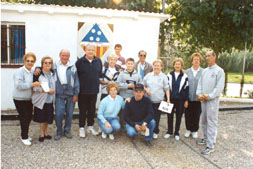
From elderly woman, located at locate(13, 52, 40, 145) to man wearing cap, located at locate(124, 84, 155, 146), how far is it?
1.93m

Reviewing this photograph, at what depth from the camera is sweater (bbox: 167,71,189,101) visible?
17.4 feet

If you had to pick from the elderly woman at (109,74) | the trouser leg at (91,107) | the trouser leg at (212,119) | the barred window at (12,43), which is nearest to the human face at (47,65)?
the trouser leg at (91,107)

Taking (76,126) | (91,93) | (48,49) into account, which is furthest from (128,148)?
(48,49)

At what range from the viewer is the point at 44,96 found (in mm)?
4703

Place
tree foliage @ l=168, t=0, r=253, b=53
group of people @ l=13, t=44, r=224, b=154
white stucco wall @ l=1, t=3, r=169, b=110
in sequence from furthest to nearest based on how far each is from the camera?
tree foliage @ l=168, t=0, r=253, b=53 < white stucco wall @ l=1, t=3, r=169, b=110 < group of people @ l=13, t=44, r=224, b=154

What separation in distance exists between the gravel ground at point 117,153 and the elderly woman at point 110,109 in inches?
10.8

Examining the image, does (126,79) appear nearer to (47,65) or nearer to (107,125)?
(107,125)

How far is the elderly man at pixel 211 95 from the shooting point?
462cm

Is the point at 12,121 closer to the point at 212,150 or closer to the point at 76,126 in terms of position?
the point at 76,126

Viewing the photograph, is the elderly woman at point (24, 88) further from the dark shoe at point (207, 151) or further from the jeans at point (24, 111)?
the dark shoe at point (207, 151)

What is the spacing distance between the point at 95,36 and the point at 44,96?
10.4 ft

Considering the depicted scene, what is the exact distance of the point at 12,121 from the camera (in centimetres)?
634

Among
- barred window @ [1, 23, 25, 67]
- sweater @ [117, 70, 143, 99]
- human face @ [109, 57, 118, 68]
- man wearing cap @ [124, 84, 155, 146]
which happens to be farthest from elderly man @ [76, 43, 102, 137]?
barred window @ [1, 23, 25, 67]

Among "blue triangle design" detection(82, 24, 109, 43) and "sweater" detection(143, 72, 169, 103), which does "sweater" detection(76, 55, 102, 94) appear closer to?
"sweater" detection(143, 72, 169, 103)
